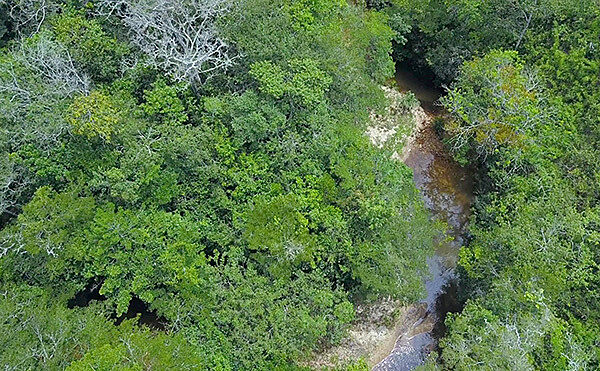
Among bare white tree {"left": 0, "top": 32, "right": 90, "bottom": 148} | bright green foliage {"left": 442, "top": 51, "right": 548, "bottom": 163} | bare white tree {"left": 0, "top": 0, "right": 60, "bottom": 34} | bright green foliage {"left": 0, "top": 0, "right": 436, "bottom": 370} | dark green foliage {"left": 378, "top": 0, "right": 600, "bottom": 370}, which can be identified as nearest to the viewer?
bright green foliage {"left": 0, "top": 0, "right": 436, "bottom": 370}

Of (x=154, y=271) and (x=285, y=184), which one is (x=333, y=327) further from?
(x=154, y=271)

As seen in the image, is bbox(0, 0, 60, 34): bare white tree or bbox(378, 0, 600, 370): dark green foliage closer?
bbox(378, 0, 600, 370): dark green foliage

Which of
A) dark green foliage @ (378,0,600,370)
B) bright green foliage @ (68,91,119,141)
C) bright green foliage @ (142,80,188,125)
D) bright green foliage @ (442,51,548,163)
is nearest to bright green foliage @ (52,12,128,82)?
bright green foliage @ (142,80,188,125)

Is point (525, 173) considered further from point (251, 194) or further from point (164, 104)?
point (164, 104)

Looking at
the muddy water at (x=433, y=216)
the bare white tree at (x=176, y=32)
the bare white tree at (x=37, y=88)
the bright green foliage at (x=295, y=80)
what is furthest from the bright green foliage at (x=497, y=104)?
the bare white tree at (x=37, y=88)

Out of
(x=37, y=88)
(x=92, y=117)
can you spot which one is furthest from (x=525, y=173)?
(x=37, y=88)

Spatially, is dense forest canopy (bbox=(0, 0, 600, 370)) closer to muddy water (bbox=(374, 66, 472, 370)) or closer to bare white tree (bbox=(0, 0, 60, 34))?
bare white tree (bbox=(0, 0, 60, 34))
